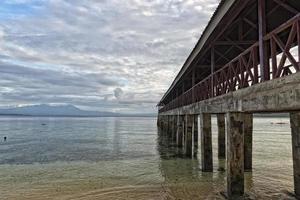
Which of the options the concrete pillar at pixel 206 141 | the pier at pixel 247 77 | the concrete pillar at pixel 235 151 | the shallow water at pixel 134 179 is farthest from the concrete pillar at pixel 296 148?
the concrete pillar at pixel 206 141

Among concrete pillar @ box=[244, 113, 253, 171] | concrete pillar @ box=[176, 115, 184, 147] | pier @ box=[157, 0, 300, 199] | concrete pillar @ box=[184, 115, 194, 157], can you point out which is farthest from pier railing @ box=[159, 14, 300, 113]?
concrete pillar @ box=[176, 115, 184, 147]

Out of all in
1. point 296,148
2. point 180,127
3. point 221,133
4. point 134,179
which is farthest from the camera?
point 180,127

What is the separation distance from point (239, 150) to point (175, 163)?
353 inches

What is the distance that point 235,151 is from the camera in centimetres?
1003

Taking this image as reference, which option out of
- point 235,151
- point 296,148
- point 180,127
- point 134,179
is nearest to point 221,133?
point 180,127

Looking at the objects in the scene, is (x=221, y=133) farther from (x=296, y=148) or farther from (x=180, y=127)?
(x=296, y=148)

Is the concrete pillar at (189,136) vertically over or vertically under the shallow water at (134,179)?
over

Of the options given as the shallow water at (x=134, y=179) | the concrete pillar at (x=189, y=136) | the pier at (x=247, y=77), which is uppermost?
the pier at (x=247, y=77)

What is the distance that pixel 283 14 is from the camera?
10219mm

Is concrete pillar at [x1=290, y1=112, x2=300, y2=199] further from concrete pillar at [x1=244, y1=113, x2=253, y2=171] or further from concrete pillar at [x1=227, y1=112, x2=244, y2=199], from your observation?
concrete pillar at [x1=244, y1=113, x2=253, y2=171]

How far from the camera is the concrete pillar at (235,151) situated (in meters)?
10.0

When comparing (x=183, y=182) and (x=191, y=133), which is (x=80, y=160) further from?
(x=183, y=182)

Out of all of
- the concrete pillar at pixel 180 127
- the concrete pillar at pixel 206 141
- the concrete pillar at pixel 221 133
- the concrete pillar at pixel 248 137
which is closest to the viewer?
the concrete pillar at pixel 206 141

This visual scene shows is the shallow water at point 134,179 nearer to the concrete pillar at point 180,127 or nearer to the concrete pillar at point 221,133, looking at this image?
the concrete pillar at point 221,133
